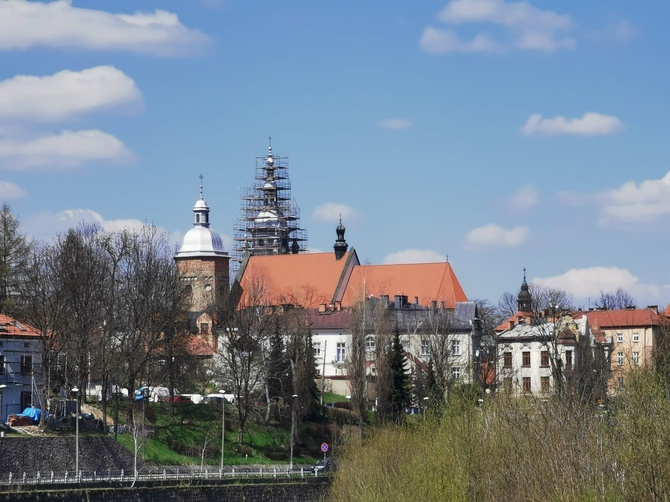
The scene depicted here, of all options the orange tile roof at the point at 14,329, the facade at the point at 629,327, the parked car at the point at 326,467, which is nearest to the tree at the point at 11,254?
the orange tile roof at the point at 14,329

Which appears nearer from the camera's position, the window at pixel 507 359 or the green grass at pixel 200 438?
the green grass at pixel 200 438

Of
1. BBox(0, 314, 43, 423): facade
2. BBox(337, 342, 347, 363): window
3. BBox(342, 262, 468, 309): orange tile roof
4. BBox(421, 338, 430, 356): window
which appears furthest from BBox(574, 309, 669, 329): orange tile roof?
BBox(0, 314, 43, 423): facade

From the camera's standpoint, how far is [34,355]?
250 feet

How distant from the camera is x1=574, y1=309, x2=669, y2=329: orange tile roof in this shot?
394ft

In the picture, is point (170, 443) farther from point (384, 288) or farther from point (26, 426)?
point (384, 288)

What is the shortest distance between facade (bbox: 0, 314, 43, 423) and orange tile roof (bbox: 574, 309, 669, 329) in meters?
57.1

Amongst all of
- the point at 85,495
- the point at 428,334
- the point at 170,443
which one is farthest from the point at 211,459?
the point at 428,334

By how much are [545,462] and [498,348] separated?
234 ft

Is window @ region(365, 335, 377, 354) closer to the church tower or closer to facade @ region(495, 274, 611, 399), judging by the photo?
facade @ region(495, 274, 611, 399)

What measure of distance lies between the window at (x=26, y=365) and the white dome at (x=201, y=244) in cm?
4996

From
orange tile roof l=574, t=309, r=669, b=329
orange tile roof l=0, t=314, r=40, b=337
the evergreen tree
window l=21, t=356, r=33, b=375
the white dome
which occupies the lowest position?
the evergreen tree

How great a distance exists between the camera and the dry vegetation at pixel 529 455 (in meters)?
28.6

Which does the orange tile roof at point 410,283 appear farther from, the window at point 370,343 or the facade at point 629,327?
the window at point 370,343

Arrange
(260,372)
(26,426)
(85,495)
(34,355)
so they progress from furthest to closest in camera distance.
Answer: (260,372) → (34,355) → (26,426) → (85,495)
